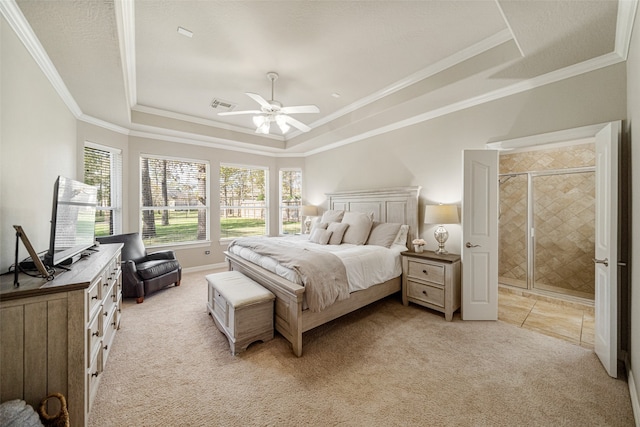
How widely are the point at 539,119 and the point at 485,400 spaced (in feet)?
9.42

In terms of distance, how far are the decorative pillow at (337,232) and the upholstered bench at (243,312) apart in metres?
1.52

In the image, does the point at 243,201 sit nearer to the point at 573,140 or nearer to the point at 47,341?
the point at 47,341

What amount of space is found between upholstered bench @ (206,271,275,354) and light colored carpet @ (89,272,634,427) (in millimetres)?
122

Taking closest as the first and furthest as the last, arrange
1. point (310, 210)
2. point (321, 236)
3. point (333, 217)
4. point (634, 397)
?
1. point (634, 397)
2. point (321, 236)
3. point (333, 217)
4. point (310, 210)

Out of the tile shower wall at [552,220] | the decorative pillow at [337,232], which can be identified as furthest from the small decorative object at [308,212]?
the tile shower wall at [552,220]

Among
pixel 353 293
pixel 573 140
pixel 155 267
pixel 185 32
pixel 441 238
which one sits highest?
pixel 185 32

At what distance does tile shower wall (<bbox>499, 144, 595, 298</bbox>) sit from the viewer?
12.2ft

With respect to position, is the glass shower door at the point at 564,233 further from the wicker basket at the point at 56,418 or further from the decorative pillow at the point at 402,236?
the wicker basket at the point at 56,418

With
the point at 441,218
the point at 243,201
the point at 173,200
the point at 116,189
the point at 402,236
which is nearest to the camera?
the point at 441,218

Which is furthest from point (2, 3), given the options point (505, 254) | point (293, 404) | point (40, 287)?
point (505, 254)

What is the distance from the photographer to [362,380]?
1956 mm

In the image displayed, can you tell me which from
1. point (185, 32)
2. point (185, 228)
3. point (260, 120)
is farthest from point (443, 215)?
point (185, 228)

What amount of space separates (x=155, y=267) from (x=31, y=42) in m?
2.79

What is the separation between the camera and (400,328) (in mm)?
2795
